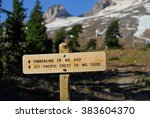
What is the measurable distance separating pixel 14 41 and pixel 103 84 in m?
8.19

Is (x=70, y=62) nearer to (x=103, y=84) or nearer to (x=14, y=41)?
(x=103, y=84)

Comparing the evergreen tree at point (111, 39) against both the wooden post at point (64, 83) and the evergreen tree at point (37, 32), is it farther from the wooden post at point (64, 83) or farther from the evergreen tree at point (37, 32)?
the wooden post at point (64, 83)

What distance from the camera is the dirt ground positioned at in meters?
27.2

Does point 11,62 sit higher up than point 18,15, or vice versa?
point 18,15

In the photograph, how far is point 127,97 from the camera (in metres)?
33.1

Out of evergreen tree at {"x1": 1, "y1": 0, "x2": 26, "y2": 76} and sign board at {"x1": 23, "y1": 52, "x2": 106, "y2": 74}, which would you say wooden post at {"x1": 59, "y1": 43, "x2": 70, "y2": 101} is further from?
evergreen tree at {"x1": 1, "y1": 0, "x2": 26, "y2": 76}

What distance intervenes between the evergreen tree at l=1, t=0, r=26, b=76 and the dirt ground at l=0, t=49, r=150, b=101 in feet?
7.05

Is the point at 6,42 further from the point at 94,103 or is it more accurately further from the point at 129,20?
the point at 129,20

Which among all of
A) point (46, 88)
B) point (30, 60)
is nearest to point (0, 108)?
point (30, 60)

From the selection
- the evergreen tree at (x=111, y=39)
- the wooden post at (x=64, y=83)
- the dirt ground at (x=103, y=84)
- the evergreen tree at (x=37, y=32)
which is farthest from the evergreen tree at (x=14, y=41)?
the evergreen tree at (x=111, y=39)

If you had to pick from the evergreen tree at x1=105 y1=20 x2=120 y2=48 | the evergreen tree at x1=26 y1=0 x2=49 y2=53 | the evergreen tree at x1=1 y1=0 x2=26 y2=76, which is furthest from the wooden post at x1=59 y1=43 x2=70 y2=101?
the evergreen tree at x1=105 y1=20 x2=120 y2=48

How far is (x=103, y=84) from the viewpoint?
133 ft

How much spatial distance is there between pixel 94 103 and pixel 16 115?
1.38 meters

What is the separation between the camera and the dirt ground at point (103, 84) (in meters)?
27.2
